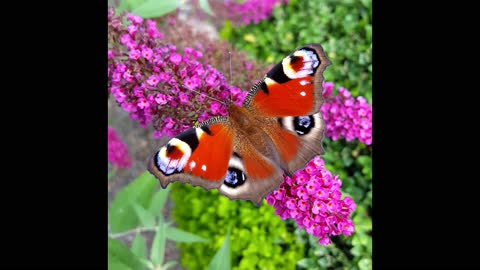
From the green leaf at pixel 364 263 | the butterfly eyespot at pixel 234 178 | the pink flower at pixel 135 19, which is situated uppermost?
the pink flower at pixel 135 19

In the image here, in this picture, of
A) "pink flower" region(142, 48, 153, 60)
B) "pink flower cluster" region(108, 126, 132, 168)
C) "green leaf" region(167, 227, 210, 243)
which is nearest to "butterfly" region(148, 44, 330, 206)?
"pink flower" region(142, 48, 153, 60)

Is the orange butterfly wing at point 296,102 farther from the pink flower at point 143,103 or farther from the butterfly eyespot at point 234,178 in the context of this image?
the pink flower at point 143,103

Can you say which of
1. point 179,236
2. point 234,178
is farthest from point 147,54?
point 179,236

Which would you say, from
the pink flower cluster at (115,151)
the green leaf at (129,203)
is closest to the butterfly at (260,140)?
the green leaf at (129,203)

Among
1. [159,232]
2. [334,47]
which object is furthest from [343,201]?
[334,47]

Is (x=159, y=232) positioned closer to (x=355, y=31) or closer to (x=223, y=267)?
(x=223, y=267)

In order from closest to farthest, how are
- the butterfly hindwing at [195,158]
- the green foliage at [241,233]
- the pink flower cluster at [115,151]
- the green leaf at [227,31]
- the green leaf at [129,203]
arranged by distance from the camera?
the butterfly hindwing at [195,158], the green leaf at [129,203], the green foliage at [241,233], the pink flower cluster at [115,151], the green leaf at [227,31]

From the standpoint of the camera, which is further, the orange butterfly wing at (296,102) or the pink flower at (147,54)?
the pink flower at (147,54)
